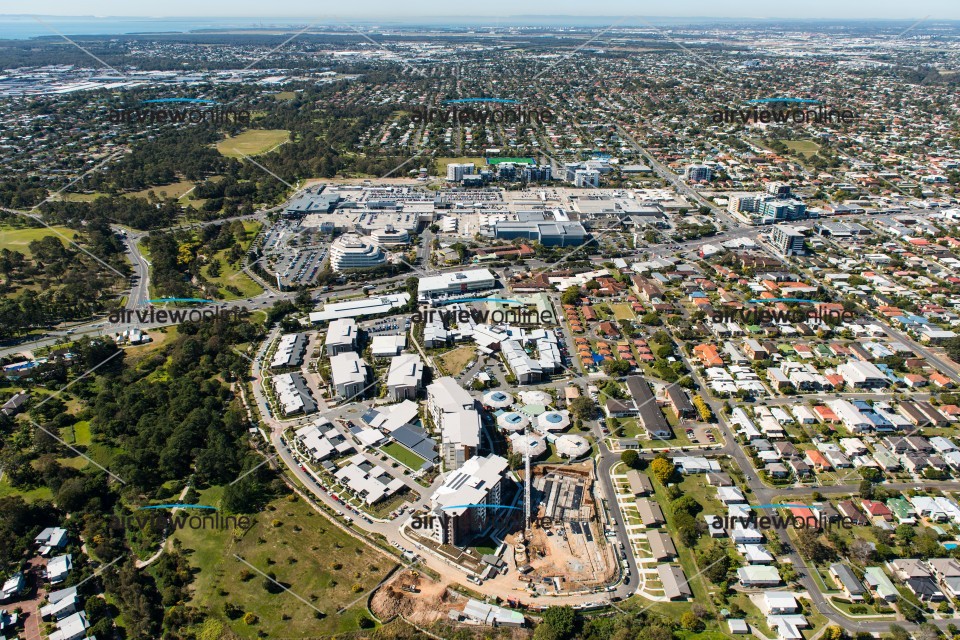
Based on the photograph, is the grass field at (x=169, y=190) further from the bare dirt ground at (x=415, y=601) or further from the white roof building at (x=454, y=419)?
the bare dirt ground at (x=415, y=601)

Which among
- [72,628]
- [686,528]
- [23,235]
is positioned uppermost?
[23,235]

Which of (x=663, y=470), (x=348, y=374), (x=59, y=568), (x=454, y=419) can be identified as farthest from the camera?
(x=348, y=374)

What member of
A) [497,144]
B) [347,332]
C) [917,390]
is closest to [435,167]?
[497,144]

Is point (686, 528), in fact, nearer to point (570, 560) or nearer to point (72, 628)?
point (570, 560)

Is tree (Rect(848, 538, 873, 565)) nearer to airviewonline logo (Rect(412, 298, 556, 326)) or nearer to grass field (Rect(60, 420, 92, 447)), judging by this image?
airviewonline logo (Rect(412, 298, 556, 326))

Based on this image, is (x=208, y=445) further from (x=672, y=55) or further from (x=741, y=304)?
(x=672, y=55)

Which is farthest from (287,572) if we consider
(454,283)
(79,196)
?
(79,196)

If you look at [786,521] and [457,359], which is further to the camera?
[457,359]

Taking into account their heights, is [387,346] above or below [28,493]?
above
